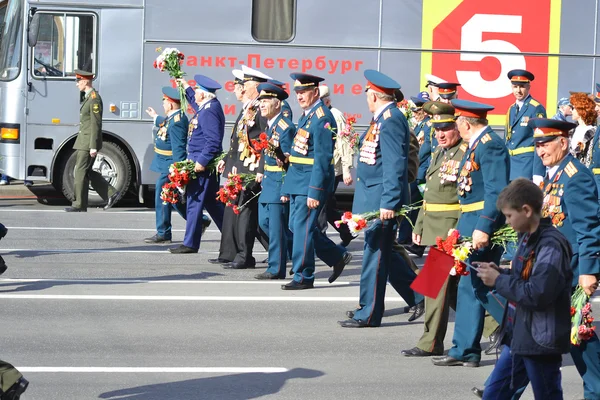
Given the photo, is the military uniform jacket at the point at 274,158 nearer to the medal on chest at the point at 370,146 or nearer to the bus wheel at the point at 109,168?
the medal on chest at the point at 370,146

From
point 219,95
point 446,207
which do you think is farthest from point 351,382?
point 219,95

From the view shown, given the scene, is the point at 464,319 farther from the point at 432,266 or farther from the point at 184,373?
the point at 184,373

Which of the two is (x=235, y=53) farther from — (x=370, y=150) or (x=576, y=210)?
(x=576, y=210)

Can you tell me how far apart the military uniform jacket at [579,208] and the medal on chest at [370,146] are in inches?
94.4

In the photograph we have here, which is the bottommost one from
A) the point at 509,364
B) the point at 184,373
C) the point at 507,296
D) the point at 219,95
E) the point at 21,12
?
the point at 184,373

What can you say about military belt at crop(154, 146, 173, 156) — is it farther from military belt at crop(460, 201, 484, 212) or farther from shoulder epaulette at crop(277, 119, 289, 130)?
military belt at crop(460, 201, 484, 212)

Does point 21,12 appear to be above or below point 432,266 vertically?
above

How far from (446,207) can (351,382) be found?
1.61m

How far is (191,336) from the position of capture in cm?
851

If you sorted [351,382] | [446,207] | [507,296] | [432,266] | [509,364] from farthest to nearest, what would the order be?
[446,207] → [351,382] → [432,266] → [509,364] → [507,296]

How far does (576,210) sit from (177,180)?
679 cm

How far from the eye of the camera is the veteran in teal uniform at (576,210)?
21.0ft

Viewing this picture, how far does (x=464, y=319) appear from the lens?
762cm

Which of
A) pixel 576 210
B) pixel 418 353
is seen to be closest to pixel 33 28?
pixel 418 353
